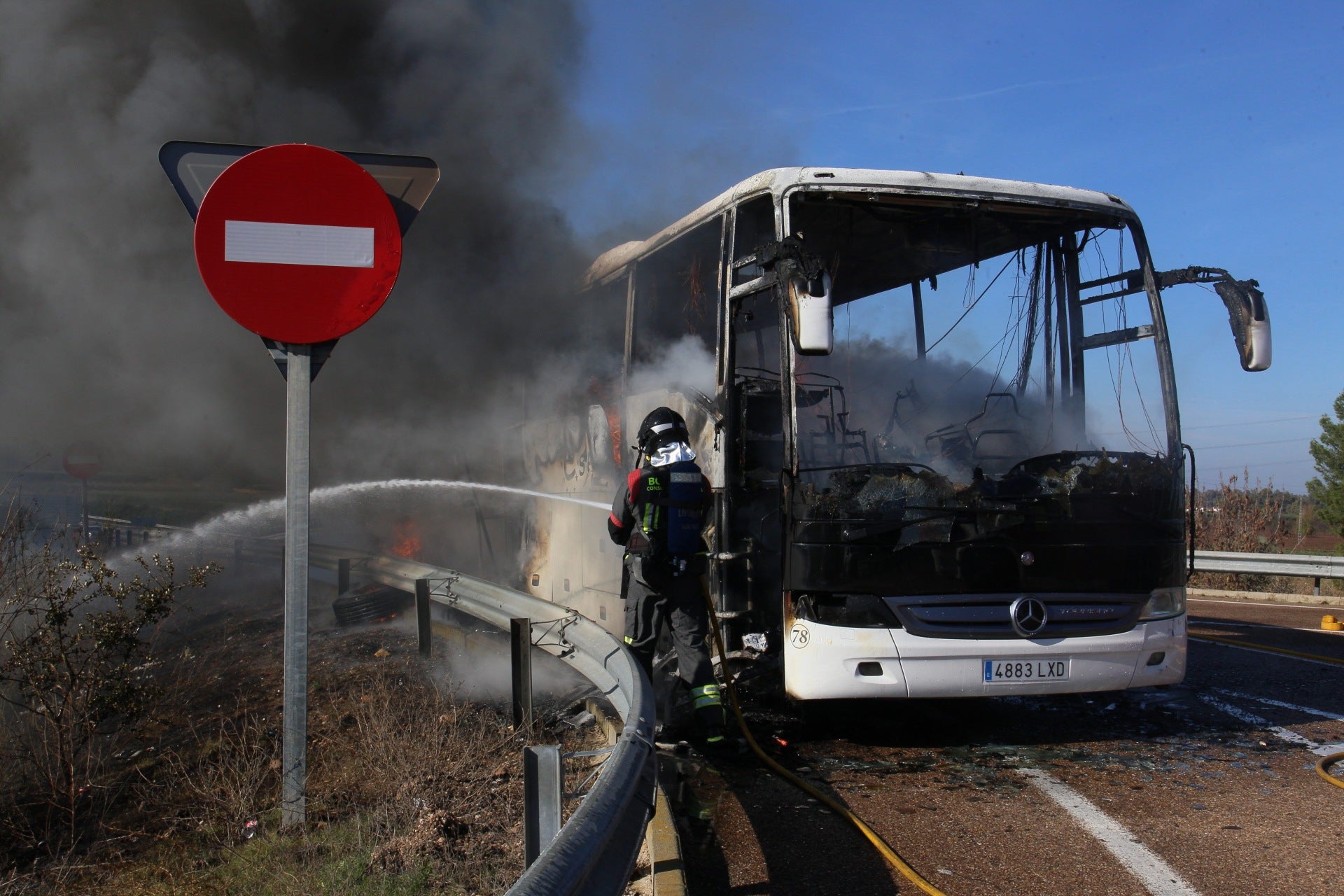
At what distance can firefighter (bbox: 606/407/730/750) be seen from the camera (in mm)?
4855

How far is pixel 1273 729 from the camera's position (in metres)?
5.09

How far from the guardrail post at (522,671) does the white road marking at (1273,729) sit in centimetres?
379

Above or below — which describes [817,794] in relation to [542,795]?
below

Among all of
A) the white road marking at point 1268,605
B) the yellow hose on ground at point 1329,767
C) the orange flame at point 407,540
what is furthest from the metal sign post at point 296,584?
the white road marking at point 1268,605

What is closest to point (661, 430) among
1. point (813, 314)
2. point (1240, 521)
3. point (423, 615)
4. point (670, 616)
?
point (670, 616)

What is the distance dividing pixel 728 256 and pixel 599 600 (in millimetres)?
2898

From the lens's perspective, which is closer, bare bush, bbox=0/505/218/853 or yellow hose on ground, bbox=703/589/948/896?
yellow hose on ground, bbox=703/589/948/896

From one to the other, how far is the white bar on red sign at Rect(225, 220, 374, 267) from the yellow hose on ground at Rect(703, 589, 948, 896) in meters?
2.64

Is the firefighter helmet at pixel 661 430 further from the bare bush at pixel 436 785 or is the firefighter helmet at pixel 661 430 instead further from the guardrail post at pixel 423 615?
the guardrail post at pixel 423 615

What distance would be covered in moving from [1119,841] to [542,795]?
2.42 metres

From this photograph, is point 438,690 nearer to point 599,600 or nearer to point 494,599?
point 494,599

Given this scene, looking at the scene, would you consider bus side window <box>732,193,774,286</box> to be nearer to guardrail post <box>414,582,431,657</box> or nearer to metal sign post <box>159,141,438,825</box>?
metal sign post <box>159,141,438,825</box>

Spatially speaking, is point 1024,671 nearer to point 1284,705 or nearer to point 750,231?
point 1284,705

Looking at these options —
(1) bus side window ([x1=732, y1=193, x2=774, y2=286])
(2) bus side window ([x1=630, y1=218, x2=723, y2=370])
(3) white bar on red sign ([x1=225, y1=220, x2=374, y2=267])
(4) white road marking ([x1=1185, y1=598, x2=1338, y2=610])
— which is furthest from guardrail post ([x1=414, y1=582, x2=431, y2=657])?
(4) white road marking ([x1=1185, y1=598, x2=1338, y2=610])
